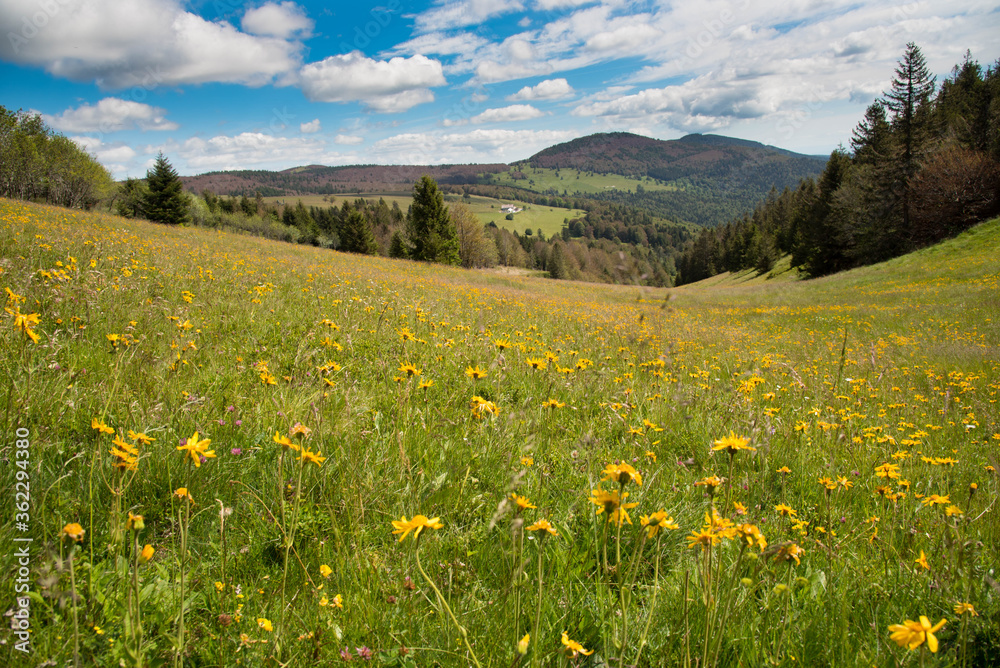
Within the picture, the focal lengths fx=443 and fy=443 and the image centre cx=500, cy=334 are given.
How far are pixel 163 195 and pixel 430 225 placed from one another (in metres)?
24.5

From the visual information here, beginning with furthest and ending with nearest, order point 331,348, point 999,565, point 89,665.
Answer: point 331,348
point 999,565
point 89,665

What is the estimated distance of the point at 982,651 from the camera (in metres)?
1.61

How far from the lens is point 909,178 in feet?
108

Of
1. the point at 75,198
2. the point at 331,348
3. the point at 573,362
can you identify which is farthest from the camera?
→ the point at 75,198

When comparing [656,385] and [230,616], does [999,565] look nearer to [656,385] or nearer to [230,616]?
[656,385]

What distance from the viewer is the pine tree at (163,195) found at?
4003 centimetres

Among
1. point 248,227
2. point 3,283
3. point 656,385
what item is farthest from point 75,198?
point 656,385

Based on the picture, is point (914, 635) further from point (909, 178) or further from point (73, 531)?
point (909, 178)

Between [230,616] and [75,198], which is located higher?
[75,198]

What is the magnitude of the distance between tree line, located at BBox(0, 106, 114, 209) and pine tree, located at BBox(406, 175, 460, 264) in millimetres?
33360

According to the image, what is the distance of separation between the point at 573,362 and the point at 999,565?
11.2 ft

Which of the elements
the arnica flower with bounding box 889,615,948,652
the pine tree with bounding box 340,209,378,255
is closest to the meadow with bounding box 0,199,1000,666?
the arnica flower with bounding box 889,615,948,652

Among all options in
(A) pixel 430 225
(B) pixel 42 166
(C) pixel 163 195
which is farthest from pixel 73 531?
(B) pixel 42 166

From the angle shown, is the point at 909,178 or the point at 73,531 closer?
the point at 73,531
